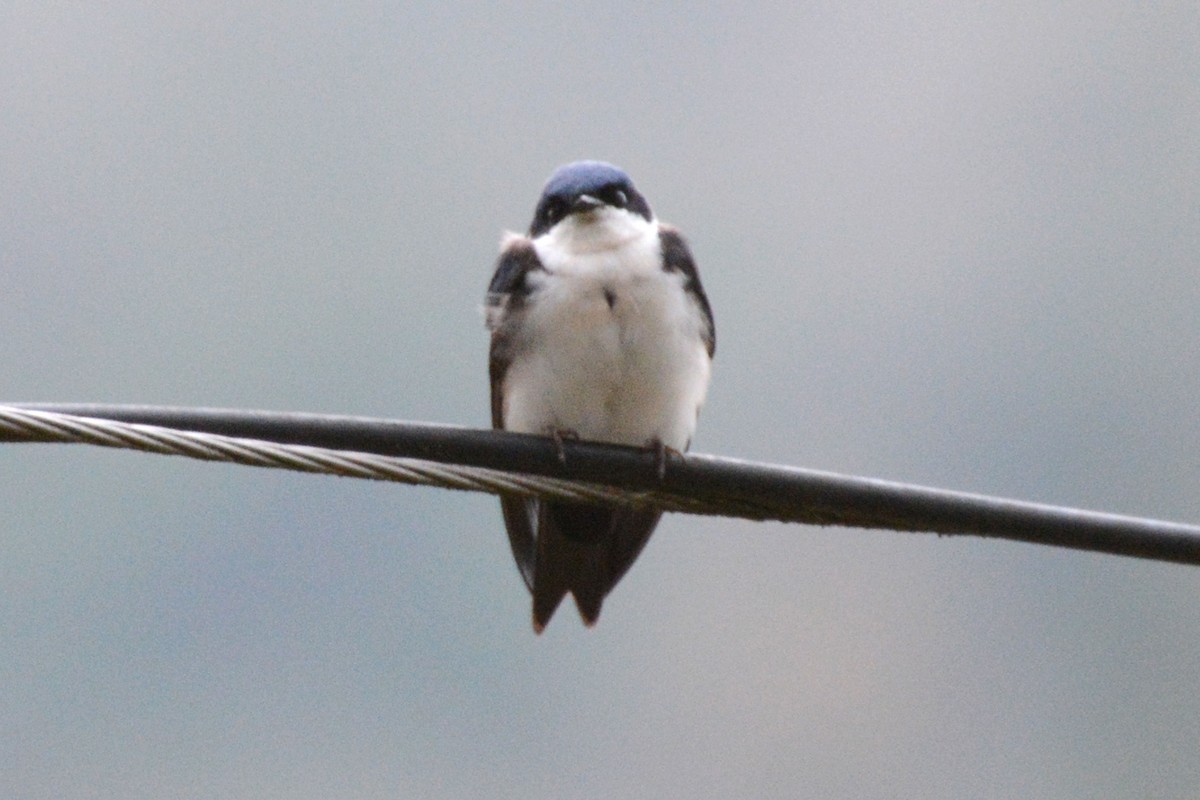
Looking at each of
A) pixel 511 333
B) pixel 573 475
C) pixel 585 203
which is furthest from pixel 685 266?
pixel 573 475

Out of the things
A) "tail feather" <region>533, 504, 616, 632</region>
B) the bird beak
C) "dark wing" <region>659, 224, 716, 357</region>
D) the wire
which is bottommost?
"tail feather" <region>533, 504, 616, 632</region>

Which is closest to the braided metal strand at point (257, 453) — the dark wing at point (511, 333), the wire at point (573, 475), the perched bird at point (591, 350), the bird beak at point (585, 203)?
the wire at point (573, 475)

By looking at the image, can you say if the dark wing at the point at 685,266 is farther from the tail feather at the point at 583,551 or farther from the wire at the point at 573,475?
the wire at the point at 573,475

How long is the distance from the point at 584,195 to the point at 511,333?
0.36m

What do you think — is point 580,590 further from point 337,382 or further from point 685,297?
point 337,382

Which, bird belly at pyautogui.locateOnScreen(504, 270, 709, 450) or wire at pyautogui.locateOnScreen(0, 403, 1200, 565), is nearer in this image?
wire at pyautogui.locateOnScreen(0, 403, 1200, 565)

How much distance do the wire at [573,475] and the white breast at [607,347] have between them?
828 mm

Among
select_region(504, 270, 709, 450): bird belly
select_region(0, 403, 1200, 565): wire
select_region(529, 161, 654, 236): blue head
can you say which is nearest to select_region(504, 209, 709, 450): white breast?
select_region(504, 270, 709, 450): bird belly

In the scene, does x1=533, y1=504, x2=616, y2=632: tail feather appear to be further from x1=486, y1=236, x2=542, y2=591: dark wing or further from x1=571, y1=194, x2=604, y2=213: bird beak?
x1=571, y1=194, x2=604, y2=213: bird beak

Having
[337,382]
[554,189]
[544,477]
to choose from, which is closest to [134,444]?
[544,477]

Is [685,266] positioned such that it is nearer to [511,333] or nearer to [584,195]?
[584,195]

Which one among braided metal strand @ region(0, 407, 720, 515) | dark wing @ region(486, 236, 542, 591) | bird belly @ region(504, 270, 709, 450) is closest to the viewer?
braided metal strand @ region(0, 407, 720, 515)

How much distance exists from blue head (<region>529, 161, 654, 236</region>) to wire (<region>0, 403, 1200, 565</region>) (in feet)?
3.79

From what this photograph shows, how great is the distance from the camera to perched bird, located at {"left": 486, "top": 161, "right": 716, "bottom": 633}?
2.96 meters
